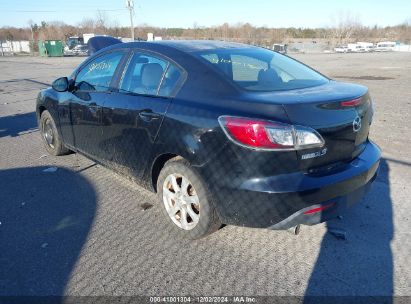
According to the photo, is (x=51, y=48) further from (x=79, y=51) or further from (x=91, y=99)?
(x=91, y=99)

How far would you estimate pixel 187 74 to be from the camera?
10.1 feet

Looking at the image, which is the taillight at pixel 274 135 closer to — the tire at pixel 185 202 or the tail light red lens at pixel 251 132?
the tail light red lens at pixel 251 132

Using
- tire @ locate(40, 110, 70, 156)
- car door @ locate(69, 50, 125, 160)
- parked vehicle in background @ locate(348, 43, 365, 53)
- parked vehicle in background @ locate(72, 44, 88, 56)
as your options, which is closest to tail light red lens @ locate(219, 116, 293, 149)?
car door @ locate(69, 50, 125, 160)

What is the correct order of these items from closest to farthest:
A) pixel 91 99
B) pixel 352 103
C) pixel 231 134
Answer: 1. pixel 231 134
2. pixel 352 103
3. pixel 91 99

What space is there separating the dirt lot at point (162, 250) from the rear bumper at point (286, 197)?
398 millimetres

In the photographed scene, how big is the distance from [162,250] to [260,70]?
1853 mm

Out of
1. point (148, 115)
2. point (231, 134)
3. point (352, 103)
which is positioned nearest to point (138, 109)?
point (148, 115)

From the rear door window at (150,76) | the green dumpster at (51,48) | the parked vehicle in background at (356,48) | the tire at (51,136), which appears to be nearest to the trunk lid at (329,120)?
the rear door window at (150,76)

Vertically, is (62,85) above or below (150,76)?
below

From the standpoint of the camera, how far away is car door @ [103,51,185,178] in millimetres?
3201

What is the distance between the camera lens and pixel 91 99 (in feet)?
13.3

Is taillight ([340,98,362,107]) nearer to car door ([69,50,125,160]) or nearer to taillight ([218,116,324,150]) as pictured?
taillight ([218,116,324,150])

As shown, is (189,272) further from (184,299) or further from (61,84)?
(61,84)

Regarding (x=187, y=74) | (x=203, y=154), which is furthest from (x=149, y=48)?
(x=203, y=154)
